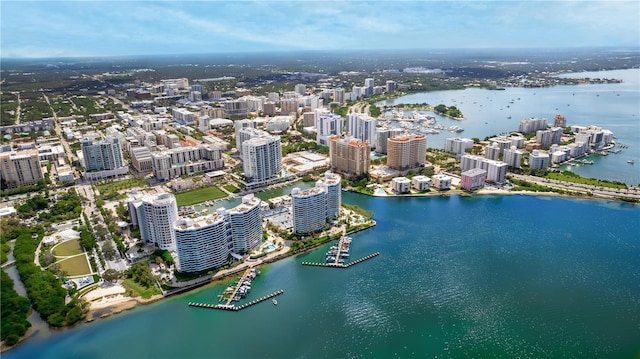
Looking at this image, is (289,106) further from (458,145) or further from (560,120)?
(560,120)

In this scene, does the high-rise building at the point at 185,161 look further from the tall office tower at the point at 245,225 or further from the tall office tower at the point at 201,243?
the tall office tower at the point at 201,243

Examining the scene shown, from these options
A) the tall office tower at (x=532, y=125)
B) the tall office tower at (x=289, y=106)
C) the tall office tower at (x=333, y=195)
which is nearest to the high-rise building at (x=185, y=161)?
the tall office tower at (x=333, y=195)

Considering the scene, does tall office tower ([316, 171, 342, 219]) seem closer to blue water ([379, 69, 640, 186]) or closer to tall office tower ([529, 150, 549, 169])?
tall office tower ([529, 150, 549, 169])

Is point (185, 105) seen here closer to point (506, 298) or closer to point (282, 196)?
point (282, 196)

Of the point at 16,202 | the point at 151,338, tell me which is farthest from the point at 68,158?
the point at 151,338

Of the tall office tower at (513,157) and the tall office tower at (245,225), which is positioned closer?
the tall office tower at (245,225)

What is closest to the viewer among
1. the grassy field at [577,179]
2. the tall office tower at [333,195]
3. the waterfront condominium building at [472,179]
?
the tall office tower at [333,195]

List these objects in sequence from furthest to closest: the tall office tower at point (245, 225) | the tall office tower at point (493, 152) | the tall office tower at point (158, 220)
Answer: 1. the tall office tower at point (493, 152)
2. the tall office tower at point (158, 220)
3. the tall office tower at point (245, 225)

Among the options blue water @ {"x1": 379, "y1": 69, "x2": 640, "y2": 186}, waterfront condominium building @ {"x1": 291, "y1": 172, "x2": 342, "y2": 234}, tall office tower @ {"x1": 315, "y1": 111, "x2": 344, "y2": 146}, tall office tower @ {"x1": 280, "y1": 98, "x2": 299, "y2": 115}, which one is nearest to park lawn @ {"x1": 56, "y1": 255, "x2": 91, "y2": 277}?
waterfront condominium building @ {"x1": 291, "y1": 172, "x2": 342, "y2": 234}
